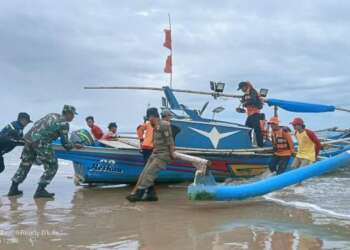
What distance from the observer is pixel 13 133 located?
9.55 metres

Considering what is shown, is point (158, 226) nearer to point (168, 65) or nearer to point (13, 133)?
point (13, 133)

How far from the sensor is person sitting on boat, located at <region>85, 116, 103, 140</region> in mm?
13211

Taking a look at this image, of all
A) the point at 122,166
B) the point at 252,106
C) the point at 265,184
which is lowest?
the point at 122,166

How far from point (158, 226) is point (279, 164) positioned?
200 inches

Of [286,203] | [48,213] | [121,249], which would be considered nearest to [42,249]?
[121,249]

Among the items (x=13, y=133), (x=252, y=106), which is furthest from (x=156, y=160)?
(x=252, y=106)

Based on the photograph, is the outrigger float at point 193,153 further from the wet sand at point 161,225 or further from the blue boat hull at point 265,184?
the blue boat hull at point 265,184

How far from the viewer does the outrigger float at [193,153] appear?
1015 centimetres

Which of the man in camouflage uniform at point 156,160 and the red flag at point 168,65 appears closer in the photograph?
the man in camouflage uniform at point 156,160

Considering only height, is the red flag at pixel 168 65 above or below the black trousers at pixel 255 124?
→ above

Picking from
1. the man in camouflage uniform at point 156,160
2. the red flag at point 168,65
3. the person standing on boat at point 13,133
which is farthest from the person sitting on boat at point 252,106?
the person standing on boat at point 13,133

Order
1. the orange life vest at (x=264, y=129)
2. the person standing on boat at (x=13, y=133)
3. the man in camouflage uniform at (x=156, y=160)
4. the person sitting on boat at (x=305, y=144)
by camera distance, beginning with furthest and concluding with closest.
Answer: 1. the orange life vest at (x=264, y=129)
2. the person sitting on boat at (x=305, y=144)
3. the person standing on boat at (x=13, y=133)
4. the man in camouflage uniform at (x=156, y=160)

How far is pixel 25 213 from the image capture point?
23.0 feet

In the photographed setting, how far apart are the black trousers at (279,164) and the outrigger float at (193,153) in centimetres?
41
